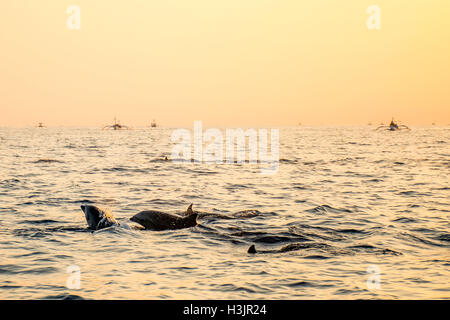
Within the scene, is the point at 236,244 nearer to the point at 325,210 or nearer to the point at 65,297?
the point at 65,297

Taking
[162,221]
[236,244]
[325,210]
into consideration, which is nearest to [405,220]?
[325,210]

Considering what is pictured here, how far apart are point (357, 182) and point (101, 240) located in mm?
20552

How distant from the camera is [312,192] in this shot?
25703mm

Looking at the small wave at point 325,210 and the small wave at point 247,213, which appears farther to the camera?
the small wave at point 325,210

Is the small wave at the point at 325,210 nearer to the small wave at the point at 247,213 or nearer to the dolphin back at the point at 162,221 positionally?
the small wave at the point at 247,213

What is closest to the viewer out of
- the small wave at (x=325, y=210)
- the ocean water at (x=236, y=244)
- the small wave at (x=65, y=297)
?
the small wave at (x=65, y=297)

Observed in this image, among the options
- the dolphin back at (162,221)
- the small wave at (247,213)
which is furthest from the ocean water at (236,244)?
the dolphin back at (162,221)

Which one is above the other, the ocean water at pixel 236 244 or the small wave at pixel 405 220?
the ocean water at pixel 236 244

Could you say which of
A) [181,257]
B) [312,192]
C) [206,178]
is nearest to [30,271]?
[181,257]

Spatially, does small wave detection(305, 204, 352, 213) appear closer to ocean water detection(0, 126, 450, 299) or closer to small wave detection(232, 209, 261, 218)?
ocean water detection(0, 126, 450, 299)

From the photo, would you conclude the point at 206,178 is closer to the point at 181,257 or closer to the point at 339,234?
the point at 339,234

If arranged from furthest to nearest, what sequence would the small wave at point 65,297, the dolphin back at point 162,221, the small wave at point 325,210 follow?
the small wave at point 325,210 < the dolphin back at point 162,221 < the small wave at point 65,297

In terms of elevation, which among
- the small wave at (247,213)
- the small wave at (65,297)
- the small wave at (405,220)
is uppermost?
the small wave at (65,297)
